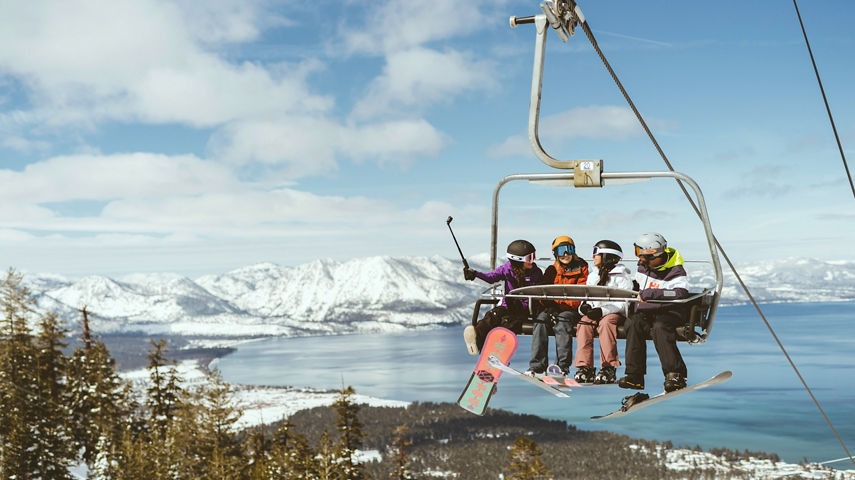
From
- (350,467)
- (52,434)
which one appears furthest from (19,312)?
(350,467)

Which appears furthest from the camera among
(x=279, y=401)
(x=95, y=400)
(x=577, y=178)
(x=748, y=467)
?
(x=279, y=401)

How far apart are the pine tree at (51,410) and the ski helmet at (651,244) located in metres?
39.0

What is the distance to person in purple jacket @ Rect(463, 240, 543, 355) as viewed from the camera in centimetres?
812

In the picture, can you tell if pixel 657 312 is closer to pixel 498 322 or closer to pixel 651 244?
A: pixel 651 244

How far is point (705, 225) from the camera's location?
5953 mm

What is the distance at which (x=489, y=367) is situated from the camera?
8.07 m

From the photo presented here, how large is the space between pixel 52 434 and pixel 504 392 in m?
166

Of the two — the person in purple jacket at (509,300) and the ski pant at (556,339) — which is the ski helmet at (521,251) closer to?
the person in purple jacket at (509,300)

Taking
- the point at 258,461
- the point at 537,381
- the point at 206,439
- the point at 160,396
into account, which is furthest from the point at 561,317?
the point at 160,396

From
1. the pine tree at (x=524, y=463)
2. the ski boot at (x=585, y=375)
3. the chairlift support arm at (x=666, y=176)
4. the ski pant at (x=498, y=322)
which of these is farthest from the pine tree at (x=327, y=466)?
the chairlift support arm at (x=666, y=176)

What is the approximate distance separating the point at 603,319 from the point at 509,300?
4.09 ft

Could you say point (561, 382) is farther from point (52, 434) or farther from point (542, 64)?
point (52, 434)

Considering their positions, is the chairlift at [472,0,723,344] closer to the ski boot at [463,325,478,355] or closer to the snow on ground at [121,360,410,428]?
the ski boot at [463,325,478,355]

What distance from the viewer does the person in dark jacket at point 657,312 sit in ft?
22.9
